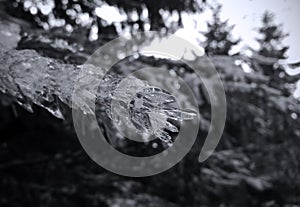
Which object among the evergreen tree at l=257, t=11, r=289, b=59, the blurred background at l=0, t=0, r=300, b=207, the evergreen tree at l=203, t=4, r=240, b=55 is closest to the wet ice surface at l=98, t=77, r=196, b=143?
the blurred background at l=0, t=0, r=300, b=207

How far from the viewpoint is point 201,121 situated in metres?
1.69

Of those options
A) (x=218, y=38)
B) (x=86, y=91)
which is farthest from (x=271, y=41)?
(x=86, y=91)

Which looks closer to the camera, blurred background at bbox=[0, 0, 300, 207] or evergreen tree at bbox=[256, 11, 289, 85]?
blurred background at bbox=[0, 0, 300, 207]

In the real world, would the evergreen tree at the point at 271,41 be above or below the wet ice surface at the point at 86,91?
above

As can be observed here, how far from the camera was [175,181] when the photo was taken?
1.80 metres

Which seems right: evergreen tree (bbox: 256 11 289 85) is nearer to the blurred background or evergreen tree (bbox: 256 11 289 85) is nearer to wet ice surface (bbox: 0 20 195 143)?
the blurred background

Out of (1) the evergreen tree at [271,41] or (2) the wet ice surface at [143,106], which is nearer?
(2) the wet ice surface at [143,106]

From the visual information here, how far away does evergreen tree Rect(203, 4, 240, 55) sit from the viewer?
1.59m

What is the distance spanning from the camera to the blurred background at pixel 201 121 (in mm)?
1491

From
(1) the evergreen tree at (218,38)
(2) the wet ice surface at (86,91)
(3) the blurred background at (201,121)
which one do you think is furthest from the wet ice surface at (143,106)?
(1) the evergreen tree at (218,38)

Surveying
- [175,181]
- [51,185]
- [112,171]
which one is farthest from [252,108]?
[51,185]

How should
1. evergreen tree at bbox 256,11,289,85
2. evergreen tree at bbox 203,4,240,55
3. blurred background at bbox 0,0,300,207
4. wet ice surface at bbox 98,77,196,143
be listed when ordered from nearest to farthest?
wet ice surface at bbox 98,77,196,143, blurred background at bbox 0,0,300,207, evergreen tree at bbox 203,4,240,55, evergreen tree at bbox 256,11,289,85

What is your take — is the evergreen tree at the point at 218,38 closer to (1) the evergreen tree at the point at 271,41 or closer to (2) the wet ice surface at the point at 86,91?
(1) the evergreen tree at the point at 271,41

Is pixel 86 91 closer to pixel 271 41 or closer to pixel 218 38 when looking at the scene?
pixel 218 38
